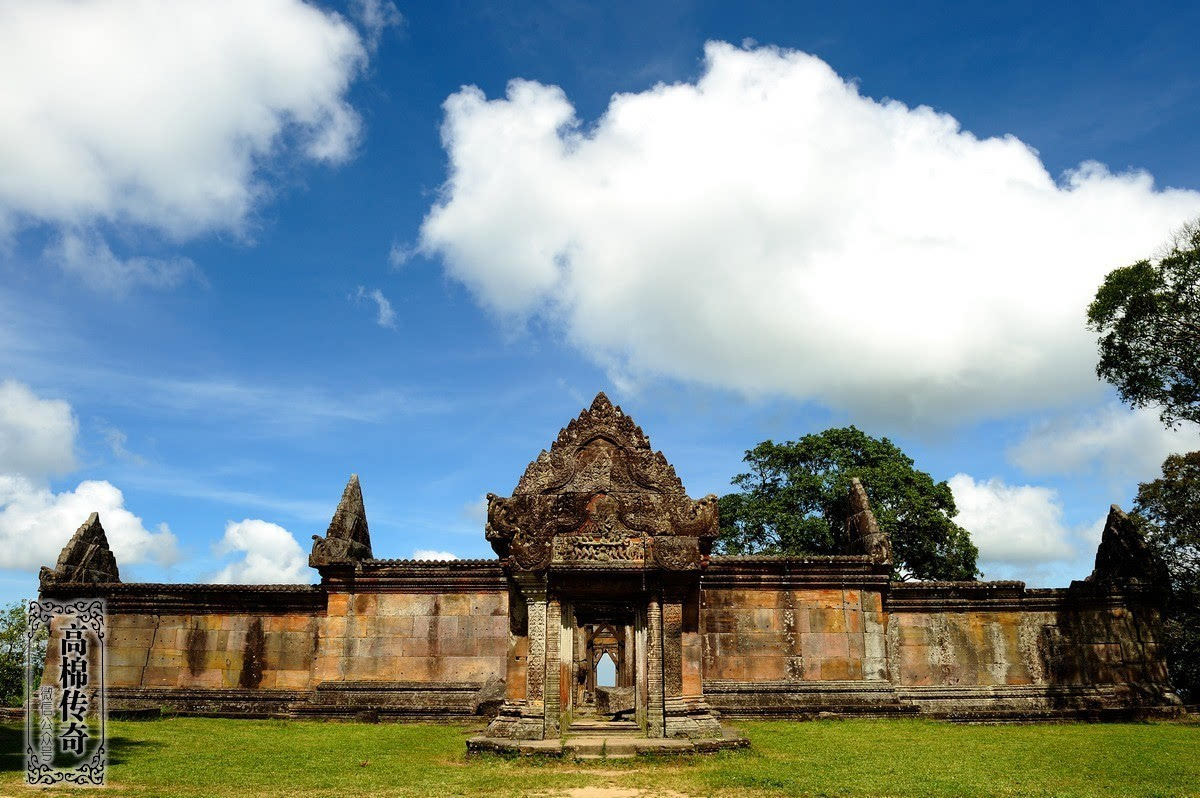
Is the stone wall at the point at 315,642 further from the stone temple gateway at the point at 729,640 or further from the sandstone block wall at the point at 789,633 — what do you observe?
the sandstone block wall at the point at 789,633

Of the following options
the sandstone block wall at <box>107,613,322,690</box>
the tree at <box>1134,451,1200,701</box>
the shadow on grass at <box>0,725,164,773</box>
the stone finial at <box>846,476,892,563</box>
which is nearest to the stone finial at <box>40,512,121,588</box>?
the sandstone block wall at <box>107,613,322,690</box>

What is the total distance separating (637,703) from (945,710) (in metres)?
8.36

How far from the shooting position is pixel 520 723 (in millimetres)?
10336

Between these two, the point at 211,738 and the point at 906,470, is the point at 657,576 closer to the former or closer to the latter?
the point at 211,738

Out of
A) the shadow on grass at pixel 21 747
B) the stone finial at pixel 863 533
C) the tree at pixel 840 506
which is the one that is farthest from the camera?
the tree at pixel 840 506

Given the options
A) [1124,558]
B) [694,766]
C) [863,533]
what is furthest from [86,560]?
[1124,558]

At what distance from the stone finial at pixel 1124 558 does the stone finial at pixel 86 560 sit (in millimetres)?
22455

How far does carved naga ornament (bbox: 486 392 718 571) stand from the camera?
10703 millimetres

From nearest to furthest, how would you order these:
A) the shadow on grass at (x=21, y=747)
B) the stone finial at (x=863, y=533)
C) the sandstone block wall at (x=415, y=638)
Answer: the shadow on grass at (x=21, y=747) → the sandstone block wall at (x=415, y=638) → the stone finial at (x=863, y=533)

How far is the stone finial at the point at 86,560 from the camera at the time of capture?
57.1ft

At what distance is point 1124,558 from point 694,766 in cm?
1261

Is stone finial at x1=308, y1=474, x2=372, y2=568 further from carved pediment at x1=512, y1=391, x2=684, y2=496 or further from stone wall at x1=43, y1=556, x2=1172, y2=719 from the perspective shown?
Result: carved pediment at x1=512, y1=391, x2=684, y2=496

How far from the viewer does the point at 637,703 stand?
10930mm

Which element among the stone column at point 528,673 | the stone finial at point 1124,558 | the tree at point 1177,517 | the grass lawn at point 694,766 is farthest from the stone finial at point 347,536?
the tree at point 1177,517
